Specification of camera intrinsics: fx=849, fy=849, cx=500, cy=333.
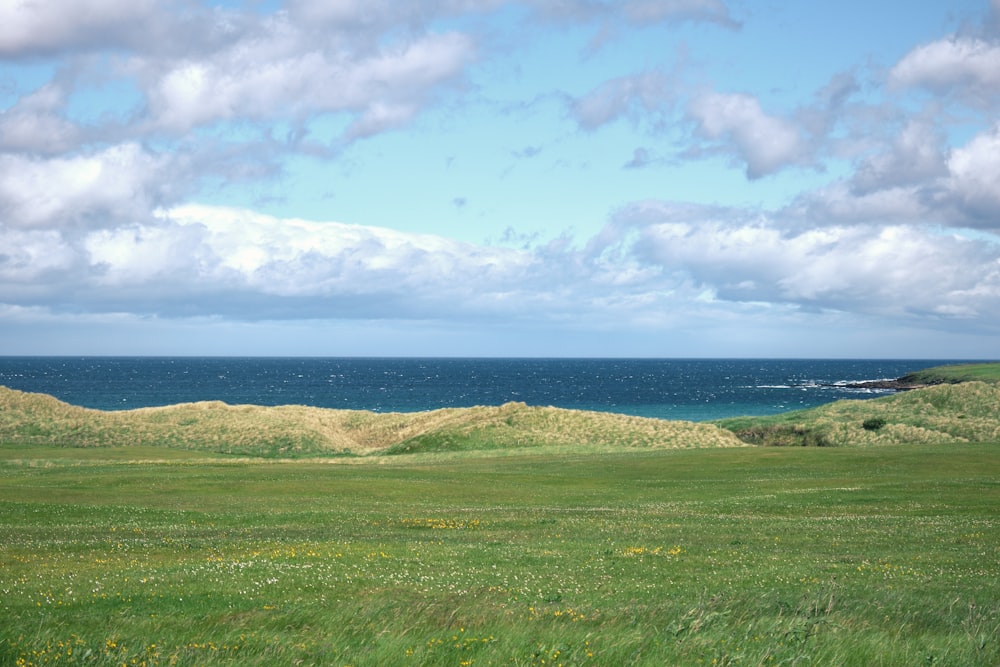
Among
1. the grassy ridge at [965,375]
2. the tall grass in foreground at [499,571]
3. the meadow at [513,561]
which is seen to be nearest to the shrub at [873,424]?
the meadow at [513,561]

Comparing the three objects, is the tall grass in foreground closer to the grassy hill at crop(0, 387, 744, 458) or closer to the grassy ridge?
the grassy hill at crop(0, 387, 744, 458)

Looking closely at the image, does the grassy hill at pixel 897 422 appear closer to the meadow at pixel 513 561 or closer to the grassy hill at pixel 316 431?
the grassy hill at pixel 316 431

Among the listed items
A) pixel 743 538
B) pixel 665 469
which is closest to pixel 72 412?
pixel 665 469

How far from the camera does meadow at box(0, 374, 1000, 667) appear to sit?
44.9ft

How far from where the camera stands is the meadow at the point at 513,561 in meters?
13.7

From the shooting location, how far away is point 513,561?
22688 mm

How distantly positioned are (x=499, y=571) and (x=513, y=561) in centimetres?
154

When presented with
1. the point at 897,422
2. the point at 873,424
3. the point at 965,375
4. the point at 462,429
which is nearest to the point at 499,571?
the point at 462,429

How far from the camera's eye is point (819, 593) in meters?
17.3

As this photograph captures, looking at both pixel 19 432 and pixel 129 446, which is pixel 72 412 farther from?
pixel 129 446

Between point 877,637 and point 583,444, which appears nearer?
point 877,637

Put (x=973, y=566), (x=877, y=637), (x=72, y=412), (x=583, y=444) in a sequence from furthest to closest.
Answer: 1. (x=72, y=412)
2. (x=583, y=444)
3. (x=973, y=566)
4. (x=877, y=637)

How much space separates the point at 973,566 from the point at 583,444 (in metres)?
53.7

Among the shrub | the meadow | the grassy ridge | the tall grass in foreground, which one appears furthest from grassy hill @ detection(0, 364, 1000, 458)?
the grassy ridge
